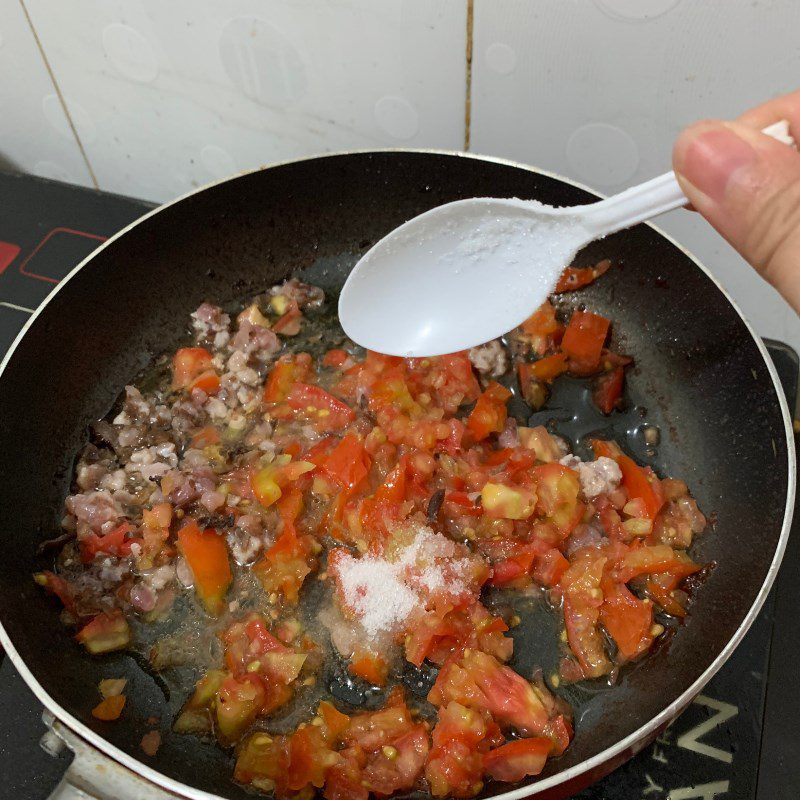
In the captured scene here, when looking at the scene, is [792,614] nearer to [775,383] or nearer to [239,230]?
[775,383]

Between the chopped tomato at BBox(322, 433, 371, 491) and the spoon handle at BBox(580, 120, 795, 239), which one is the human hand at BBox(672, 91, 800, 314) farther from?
the chopped tomato at BBox(322, 433, 371, 491)

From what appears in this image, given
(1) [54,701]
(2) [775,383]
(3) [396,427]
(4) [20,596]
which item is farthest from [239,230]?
(2) [775,383]

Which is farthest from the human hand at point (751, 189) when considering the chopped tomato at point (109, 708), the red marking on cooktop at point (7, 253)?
the red marking on cooktop at point (7, 253)


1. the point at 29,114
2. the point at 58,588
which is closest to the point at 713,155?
the point at 58,588

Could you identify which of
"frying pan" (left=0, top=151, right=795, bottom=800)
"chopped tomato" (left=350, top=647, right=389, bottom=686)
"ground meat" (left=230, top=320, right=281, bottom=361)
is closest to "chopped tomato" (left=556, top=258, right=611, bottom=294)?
"frying pan" (left=0, top=151, right=795, bottom=800)

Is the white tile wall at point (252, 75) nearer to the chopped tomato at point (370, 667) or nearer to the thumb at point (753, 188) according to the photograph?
the thumb at point (753, 188)
